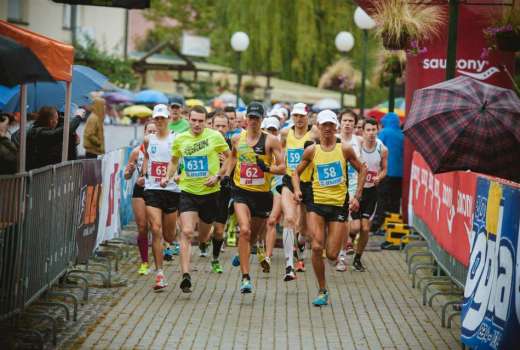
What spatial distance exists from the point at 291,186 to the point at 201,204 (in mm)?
1738

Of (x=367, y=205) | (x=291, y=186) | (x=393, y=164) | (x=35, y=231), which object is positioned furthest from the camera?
(x=393, y=164)

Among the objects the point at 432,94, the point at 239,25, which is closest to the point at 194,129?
the point at 432,94

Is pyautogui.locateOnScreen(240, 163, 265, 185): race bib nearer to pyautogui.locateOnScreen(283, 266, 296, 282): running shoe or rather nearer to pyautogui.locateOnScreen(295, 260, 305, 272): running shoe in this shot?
pyautogui.locateOnScreen(283, 266, 296, 282): running shoe

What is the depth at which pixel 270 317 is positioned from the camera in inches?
462

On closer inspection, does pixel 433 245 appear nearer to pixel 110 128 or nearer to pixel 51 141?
pixel 51 141

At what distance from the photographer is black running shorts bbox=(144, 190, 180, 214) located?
46.3ft

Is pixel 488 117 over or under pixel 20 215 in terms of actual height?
over

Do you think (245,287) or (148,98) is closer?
(245,287)

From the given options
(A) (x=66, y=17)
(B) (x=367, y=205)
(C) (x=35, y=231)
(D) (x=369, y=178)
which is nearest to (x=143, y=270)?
(B) (x=367, y=205)

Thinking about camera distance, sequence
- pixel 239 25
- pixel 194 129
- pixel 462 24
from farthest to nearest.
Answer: pixel 239 25 < pixel 462 24 < pixel 194 129

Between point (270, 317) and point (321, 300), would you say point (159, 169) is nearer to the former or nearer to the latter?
point (321, 300)

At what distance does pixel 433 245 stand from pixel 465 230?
2816 mm

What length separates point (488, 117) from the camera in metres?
11.5

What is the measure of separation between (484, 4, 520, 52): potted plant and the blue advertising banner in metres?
4.58
